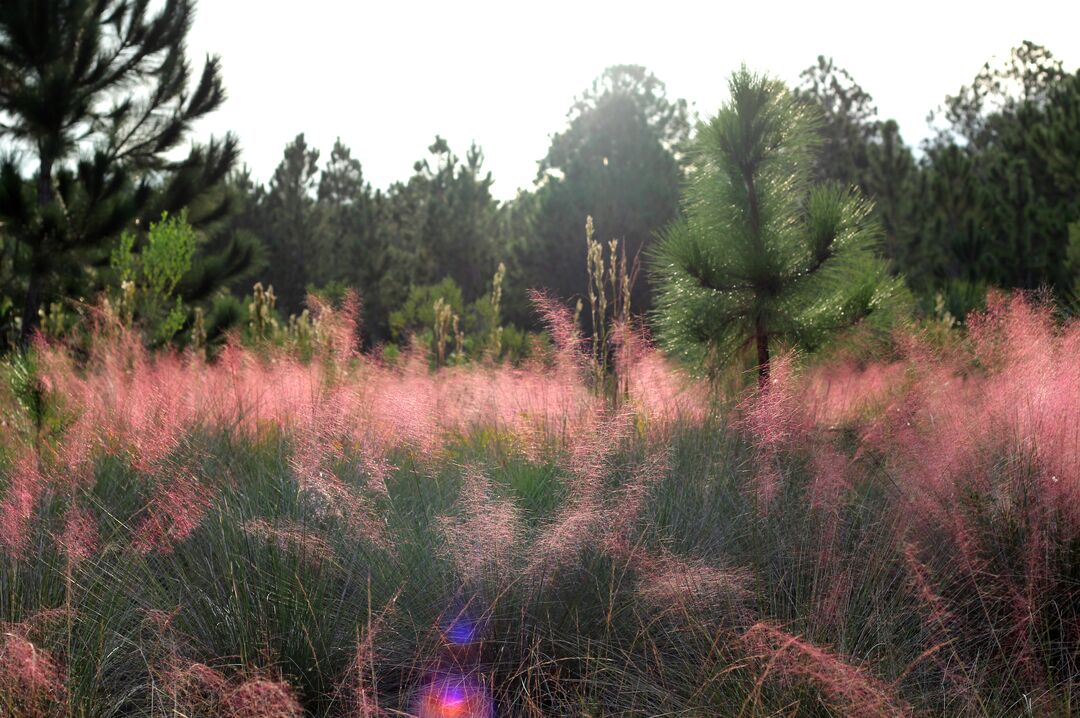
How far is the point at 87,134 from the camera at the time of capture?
44.6 ft

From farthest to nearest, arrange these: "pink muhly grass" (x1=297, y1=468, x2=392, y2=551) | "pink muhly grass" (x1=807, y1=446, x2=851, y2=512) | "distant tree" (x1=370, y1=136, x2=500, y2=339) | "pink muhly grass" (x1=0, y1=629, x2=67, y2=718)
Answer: "distant tree" (x1=370, y1=136, x2=500, y2=339), "pink muhly grass" (x1=807, y1=446, x2=851, y2=512), "pink muhly grass" (x1=297, y1=468, x2=392, y2=551), "pink muhly grass" (x1=0, y1=629, x2=67, y2=718)

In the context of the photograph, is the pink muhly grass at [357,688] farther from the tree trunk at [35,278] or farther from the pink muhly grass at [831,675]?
the tree trunk at [35,278]

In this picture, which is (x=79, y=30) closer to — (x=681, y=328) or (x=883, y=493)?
(x=681, y=328)

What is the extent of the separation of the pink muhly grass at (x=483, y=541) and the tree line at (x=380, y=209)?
3.09 m

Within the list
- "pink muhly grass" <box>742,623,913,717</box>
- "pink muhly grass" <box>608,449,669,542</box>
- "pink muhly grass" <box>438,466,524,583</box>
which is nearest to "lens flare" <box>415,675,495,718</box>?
"pink muhly grass" <box>438,466,524,583</box>

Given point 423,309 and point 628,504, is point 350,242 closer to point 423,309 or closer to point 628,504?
point 423,309

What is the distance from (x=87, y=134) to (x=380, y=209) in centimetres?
1319

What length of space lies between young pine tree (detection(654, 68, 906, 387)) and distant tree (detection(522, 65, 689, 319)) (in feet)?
38.2

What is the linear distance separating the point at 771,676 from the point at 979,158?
22254mm

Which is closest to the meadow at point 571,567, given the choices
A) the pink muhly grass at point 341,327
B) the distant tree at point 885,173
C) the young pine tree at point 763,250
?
the pink muhly grass at point 341,327

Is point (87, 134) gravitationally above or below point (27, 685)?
above

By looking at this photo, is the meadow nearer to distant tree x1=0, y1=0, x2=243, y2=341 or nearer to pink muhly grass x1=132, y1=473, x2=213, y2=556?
pink muhly grass x1=132, y1=473, x2=213, y2=556

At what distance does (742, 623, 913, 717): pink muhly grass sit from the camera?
1816 mm

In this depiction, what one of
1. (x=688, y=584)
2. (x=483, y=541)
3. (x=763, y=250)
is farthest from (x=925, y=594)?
(x=763, y=250)
